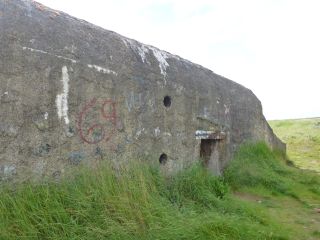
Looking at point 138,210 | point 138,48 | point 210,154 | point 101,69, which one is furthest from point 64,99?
point 210,154

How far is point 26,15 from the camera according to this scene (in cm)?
365

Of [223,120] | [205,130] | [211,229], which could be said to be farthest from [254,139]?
[211,229]

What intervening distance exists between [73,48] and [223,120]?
3.43 metres

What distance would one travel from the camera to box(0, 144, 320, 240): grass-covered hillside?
123 inches

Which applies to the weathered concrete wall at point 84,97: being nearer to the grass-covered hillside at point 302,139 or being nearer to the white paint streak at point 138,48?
the white paint streak at point 138,48

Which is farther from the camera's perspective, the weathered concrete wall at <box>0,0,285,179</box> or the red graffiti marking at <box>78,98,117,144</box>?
the red graffiti marking at <box>78,98,117,144</box>

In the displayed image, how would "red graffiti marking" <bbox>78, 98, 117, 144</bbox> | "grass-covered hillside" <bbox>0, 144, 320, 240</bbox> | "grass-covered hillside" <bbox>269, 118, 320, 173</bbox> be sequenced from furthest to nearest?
"grass-covered hillside" <bbox>269, 118, 320, 173</bbox> → "red graffiti marking" <bbox>78, 98, 117, 144</bbox> → "grass-covered hillside" <bbox>0, 144, 320, 240</bbox>

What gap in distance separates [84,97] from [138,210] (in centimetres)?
137

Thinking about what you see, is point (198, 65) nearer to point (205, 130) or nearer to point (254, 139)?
point (205, 130)

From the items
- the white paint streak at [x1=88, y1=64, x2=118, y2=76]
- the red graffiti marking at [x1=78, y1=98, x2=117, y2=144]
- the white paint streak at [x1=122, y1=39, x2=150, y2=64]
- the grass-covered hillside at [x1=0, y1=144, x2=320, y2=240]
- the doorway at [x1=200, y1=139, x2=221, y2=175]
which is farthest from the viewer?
the doorway at [x1=200, y1=139, x2=221, y2=175]

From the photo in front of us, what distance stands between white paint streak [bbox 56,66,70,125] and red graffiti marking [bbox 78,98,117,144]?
0.19m

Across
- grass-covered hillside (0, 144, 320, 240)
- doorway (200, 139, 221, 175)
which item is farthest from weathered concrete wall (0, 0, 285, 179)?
doorway (200, 139, 221, 175)

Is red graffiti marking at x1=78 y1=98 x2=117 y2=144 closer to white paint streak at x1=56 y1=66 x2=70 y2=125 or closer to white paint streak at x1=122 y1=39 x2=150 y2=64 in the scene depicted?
white paint streak at x1=56 y1=66 x2=70 y2=125

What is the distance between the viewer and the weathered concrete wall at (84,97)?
11.3 ft
